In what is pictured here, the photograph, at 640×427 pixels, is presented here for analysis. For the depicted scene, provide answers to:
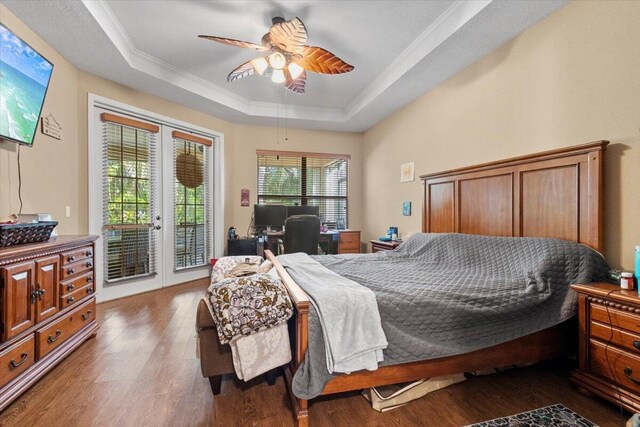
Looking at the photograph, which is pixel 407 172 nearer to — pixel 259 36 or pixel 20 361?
pixel 259 36

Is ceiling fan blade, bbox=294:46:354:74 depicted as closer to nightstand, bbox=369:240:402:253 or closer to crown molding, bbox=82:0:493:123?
crown molding, bbox=82:0:493:123

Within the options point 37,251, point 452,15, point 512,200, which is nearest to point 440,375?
point 512,200

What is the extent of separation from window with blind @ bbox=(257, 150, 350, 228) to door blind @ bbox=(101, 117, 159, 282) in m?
1.85

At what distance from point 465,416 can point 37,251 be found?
9.23 feet

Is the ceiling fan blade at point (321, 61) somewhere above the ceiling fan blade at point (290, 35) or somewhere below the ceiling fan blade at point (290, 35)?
below

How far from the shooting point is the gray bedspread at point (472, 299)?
1554 mm

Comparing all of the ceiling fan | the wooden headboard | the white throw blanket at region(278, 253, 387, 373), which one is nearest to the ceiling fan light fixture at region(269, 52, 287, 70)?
the ceiling fan

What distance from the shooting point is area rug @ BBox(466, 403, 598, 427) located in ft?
4.97

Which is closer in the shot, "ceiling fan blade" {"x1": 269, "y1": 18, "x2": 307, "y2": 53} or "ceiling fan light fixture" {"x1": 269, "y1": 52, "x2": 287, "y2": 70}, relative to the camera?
"ceiling fan blade" {"x1": 269, "y1": 18, "x2": 307, "y2": 53}

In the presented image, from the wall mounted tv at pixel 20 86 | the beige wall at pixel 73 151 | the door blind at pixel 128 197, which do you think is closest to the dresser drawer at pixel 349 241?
the beige wall at pixel 73 151

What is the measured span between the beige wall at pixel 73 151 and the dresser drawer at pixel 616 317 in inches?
166

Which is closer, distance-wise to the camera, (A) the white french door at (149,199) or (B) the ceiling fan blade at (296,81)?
(B) the ceiling fan blade at (296,81)

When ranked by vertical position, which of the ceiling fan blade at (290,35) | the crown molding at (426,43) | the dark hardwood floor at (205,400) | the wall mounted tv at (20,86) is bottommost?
the dark hardwood floor at (205,400)

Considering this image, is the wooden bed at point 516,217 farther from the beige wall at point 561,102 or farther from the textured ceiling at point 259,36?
the textured ceiling at point 259,36
